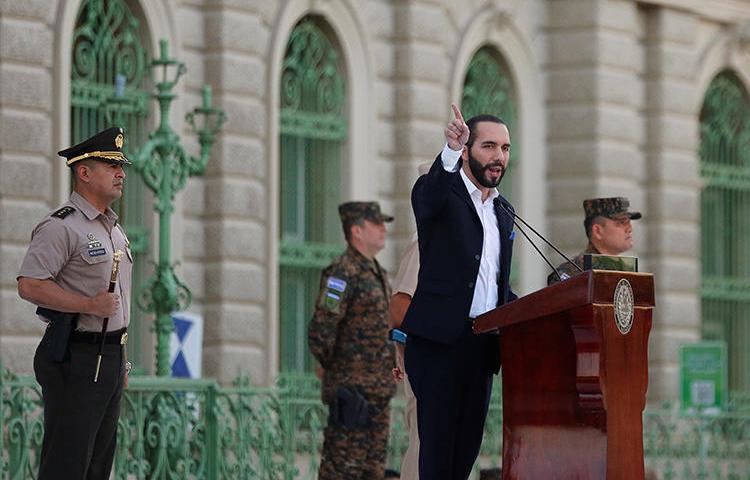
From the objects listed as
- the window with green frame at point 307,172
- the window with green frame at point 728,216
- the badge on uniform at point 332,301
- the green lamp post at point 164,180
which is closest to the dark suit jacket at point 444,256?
the badge on uniform at point 332,301

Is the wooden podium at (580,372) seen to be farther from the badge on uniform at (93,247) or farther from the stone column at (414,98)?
the stone column at (414,98)

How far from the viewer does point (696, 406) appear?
768 inches

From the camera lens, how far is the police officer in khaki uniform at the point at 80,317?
10.1 metres

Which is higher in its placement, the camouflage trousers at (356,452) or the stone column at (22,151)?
the stone column at (22,151)

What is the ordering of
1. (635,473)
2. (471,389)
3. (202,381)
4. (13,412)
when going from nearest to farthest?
(635,473), (471,389), (13,412), (202,381)

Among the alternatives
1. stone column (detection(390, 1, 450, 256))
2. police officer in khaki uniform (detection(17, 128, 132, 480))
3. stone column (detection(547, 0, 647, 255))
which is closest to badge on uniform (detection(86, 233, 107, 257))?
police officer in khaki uniform (detection(17, 128, 132, 480))

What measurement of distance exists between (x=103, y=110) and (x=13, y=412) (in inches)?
207

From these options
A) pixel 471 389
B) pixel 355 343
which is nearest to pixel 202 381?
pixel 355 343

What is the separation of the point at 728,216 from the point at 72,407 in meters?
15.3

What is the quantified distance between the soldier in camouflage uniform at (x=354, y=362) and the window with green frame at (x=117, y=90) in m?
4.04

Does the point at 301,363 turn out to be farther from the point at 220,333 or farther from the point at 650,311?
the point at 650,311

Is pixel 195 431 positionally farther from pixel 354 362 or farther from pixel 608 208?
pixel 608 208

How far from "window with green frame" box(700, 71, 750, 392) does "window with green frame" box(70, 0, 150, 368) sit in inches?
→ 323

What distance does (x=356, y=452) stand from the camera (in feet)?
44.5
